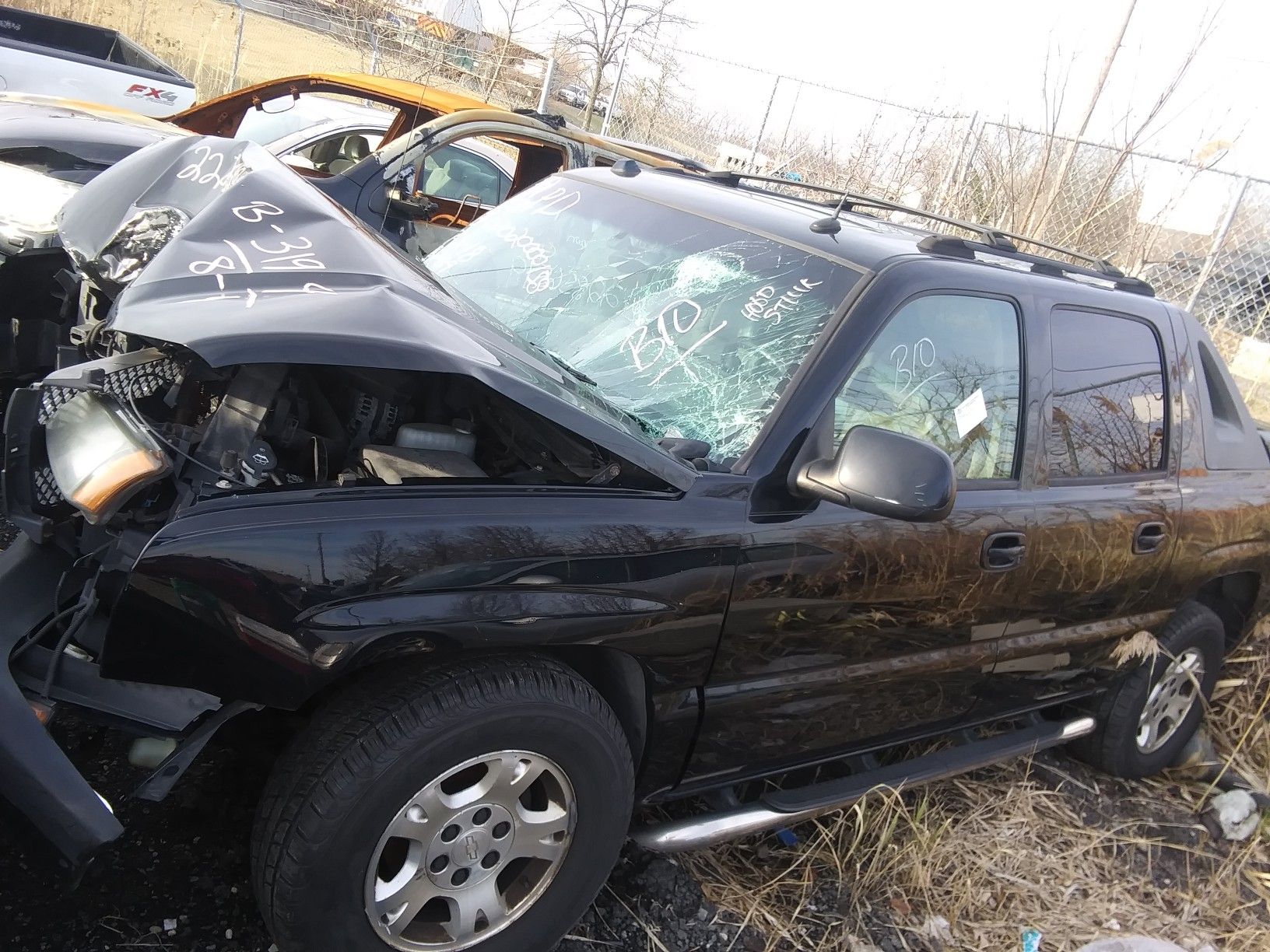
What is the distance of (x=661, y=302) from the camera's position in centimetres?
282

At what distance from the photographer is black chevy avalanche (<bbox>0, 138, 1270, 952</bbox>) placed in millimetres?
1871

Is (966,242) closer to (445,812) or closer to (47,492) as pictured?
(445,812)

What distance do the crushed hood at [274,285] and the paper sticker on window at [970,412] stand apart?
0.95 meters

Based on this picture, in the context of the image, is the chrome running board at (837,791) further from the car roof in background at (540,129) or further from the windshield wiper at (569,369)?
the car roof in background at (540,129)

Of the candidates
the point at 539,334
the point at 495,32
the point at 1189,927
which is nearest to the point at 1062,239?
the point at 1189,927

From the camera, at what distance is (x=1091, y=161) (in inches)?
319

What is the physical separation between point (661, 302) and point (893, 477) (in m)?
0.97

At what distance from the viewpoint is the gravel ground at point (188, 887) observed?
2137mm

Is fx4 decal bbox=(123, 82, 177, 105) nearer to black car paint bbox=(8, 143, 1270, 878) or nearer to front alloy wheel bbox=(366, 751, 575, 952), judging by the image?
black car paint bbox=(8, 143, 1270, 878)

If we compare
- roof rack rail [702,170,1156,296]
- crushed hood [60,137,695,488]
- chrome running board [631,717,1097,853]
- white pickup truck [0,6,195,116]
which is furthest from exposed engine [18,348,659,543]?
white pickup truck [0,6,195,116]

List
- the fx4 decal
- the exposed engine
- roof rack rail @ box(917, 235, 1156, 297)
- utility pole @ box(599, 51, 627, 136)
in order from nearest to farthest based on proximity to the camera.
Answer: the exposed engine
roof rack rail @ box(917, 235, 1156, 297)
the fx4 decal
utility pole @ box(599, 51, 627, 136)

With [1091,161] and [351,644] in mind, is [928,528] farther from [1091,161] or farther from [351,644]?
[1091,161]

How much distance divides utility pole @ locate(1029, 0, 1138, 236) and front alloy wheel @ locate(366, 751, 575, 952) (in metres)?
6.84

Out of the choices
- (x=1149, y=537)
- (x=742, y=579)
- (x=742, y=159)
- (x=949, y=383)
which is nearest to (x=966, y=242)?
(x=949, y=383)
